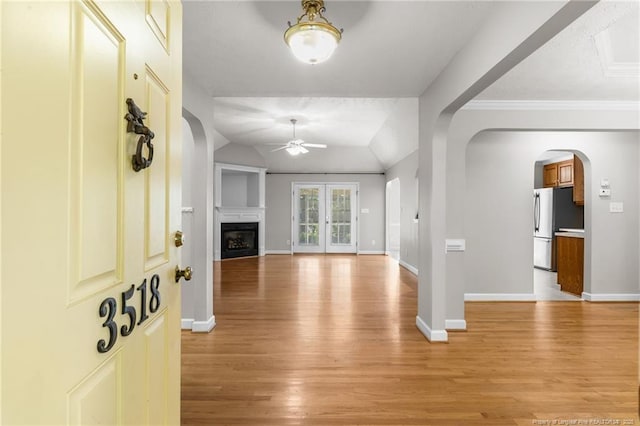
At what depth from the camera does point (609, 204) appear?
4.41 metres

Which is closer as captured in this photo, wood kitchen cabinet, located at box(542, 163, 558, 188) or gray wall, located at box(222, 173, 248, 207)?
wood kitchen cabinet, located at box(542, 163, 558, 188)

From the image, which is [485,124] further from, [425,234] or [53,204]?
[53,204]

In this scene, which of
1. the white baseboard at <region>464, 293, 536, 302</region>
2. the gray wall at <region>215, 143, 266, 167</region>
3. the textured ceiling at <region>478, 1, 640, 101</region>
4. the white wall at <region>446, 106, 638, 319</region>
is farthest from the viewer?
the gray wall at <region>215, 143, 266, 167</region>

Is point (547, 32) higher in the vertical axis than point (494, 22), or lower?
lower

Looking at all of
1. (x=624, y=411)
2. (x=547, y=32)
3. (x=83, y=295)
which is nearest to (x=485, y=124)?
(x=547, y=32)

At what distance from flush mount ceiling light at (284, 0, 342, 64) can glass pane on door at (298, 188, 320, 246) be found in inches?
287

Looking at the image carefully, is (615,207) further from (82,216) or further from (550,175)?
(82,216)

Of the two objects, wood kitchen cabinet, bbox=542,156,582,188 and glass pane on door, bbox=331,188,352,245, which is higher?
wood kitchen cabinet, bbox=542,156,582,188

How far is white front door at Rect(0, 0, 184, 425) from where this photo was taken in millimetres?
525

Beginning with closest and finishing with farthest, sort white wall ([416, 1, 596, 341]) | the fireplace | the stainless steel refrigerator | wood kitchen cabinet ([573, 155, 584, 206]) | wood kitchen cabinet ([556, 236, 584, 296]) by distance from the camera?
white wall ([416, 1, 596, 341])
wood kitchen cabinet ([556, 236, 584, 296])
wood kitchen cabinet ([573, 155, 584, 206])
the stainless steel refrigerator
the fireplace

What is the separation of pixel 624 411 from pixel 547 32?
7.32ft

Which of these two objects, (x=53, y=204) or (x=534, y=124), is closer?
(x=53, y=204)

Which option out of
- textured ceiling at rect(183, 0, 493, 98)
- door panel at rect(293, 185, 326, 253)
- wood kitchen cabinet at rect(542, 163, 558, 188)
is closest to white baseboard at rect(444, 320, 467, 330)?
textured ceiling at rect(183, 0, 493, 98)

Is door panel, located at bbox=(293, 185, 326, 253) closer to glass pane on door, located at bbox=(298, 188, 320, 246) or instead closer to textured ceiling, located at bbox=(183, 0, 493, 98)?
glass pane on door, located at bbox=(298, 188, 320, 246)
